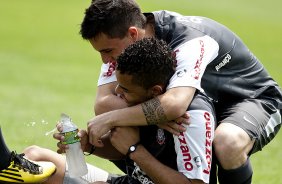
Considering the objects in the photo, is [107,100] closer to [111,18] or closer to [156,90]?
[111,18]

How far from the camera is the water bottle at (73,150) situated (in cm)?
485

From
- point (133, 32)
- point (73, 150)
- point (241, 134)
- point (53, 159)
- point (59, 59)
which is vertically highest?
point (133, 32)

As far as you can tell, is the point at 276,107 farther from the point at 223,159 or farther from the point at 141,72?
the point at 141,72

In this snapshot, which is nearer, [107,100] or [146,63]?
[146,63]

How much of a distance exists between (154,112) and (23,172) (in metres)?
1.03

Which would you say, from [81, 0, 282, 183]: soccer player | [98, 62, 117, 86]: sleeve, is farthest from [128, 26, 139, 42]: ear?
[98, 62, 117, 86]: sleeve

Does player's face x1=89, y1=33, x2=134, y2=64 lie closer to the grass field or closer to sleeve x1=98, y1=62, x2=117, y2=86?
sleeve x1=98, y1=62, x2=117, y2=86

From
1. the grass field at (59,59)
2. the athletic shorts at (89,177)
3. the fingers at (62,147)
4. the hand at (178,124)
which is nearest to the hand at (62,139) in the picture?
the fingers at (62,147)

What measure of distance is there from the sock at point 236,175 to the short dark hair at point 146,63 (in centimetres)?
88

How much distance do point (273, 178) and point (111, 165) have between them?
5.16 feet

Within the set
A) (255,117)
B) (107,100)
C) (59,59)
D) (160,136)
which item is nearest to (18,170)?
(107,100)

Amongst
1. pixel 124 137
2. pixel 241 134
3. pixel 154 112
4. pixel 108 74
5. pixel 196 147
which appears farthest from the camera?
pixel 108 74

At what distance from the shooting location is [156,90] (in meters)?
4.87

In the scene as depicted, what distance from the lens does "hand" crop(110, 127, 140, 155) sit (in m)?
4.86
